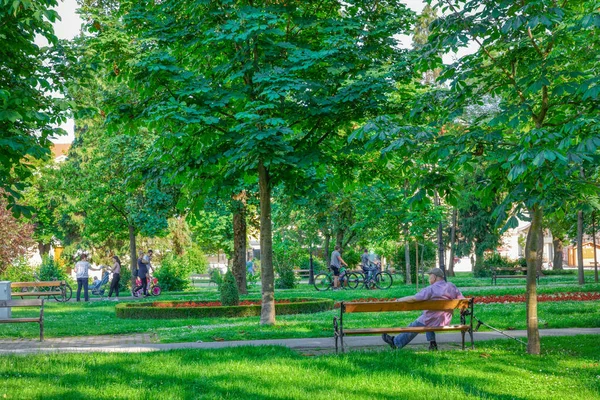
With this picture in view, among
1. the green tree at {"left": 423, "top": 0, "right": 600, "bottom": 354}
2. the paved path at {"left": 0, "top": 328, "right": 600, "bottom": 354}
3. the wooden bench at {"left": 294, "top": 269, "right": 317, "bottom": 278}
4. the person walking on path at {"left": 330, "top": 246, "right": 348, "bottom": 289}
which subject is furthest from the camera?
the wooden bench at {"left": 294, "top": 269, "right": 317, "bottom": 278}

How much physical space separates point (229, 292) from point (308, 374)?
35.4ft

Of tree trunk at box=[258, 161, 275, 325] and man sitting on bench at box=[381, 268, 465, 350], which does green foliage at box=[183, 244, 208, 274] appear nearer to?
tree trunk at box=[258, 161, 275, 325]

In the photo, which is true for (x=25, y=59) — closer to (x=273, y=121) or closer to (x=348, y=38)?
(x=273, y=121)

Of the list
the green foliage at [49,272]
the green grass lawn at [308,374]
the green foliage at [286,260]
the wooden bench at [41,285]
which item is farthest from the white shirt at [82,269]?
the green grass lawn at [308,374]

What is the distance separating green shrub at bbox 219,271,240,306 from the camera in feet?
62.3

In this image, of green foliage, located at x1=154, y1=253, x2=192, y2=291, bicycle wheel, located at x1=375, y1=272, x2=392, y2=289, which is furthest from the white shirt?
bicycle wheel, located at x1=375, y1=272, x2=392, y2=289

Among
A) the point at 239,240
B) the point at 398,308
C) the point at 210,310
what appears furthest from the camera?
the point at 239,240

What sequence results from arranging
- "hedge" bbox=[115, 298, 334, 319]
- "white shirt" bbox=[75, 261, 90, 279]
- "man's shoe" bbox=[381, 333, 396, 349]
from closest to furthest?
"man's shoe" bbox=[381, 333, 396, 349], "hedge" bbox=[115, 298, 334, 319], "white shirt" bbox=[75, 261, 90, 279]

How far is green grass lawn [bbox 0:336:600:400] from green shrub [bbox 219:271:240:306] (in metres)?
8.52

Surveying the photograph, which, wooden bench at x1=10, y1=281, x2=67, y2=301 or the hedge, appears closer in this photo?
the hedge

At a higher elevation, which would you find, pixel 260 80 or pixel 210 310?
pixel 260 80

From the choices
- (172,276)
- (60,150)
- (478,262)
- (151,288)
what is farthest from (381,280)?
(60,150)

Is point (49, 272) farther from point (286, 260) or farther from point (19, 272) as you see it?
point (286, 260)

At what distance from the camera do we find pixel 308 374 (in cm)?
840
